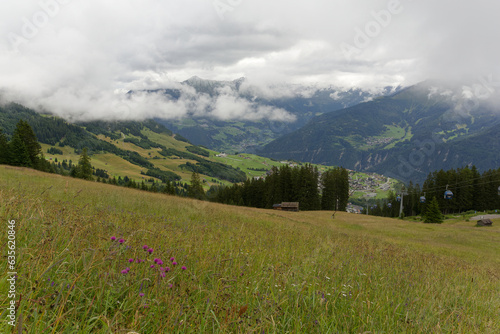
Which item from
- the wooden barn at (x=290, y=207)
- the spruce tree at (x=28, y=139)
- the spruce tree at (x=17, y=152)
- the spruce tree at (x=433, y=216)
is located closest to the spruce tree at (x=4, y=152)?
the spruce tree at (x=17, y=152)

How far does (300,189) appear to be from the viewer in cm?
8312

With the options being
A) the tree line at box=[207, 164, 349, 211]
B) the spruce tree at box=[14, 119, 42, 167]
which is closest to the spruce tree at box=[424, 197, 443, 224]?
the tree line at box=[207, 164, 349, 211]

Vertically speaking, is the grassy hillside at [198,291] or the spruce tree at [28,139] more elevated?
the spruce tree at [28,139]

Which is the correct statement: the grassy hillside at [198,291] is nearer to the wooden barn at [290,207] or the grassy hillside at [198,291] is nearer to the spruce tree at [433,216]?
the wooden barn at [290,207]

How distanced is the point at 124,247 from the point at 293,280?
2496 mm

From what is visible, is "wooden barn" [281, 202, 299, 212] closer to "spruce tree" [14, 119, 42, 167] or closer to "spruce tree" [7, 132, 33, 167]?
"spruce tree" [7, 132, 33, 167]

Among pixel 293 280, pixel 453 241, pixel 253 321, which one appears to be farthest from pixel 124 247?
pixel 453 241

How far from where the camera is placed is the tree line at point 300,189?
83.2 meters

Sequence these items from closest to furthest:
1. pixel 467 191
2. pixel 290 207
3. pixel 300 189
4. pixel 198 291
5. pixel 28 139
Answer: pixel 198 291 → pixel 28 139 → pixel 290 207 → pixel 300 189 → pixel 467 191

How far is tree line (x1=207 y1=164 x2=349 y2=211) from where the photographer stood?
83250 millimetres

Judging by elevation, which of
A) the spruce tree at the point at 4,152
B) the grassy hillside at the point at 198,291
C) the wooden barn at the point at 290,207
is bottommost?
the wooden barn at the point at 290,207

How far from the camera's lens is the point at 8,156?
173 ft

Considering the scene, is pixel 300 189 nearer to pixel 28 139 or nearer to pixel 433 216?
pixel 433 216

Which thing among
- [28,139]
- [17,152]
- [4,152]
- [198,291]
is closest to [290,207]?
[17,152]
